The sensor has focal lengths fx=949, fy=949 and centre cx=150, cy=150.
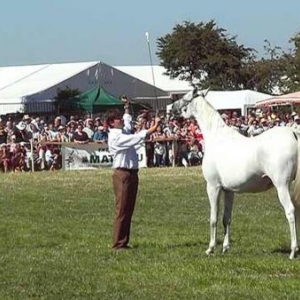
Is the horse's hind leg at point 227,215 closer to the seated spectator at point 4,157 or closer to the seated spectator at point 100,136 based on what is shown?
the seated spectator at point 100,136

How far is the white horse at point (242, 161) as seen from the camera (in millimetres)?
12234

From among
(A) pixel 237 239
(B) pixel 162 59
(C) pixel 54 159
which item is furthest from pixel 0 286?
(B) pixel 162 59

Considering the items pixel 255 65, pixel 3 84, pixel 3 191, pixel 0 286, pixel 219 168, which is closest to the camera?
pixel 0 286

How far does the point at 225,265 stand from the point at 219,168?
5.35 ft

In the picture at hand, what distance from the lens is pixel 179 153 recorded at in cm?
3566

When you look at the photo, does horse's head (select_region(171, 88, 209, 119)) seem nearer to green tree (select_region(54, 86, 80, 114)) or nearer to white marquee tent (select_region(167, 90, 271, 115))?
white marquee tent (select_region(167, 90, 271, 115))

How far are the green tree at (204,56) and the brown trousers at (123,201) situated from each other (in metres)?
69.0

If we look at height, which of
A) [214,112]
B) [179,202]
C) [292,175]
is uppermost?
[214,112]

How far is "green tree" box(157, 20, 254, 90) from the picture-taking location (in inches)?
3307

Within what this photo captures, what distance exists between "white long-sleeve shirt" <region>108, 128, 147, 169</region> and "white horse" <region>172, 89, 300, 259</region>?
89cm

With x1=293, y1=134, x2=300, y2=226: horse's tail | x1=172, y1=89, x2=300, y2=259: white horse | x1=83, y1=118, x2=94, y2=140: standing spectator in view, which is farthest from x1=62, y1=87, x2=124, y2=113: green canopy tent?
x1=293, y1=134, x2=300, y2=226: horse's tail

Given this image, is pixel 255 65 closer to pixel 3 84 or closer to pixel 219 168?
pixel 3 84

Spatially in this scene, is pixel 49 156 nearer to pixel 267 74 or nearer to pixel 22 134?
pixel 22 134

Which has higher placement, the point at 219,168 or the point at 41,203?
the point at 219,168
